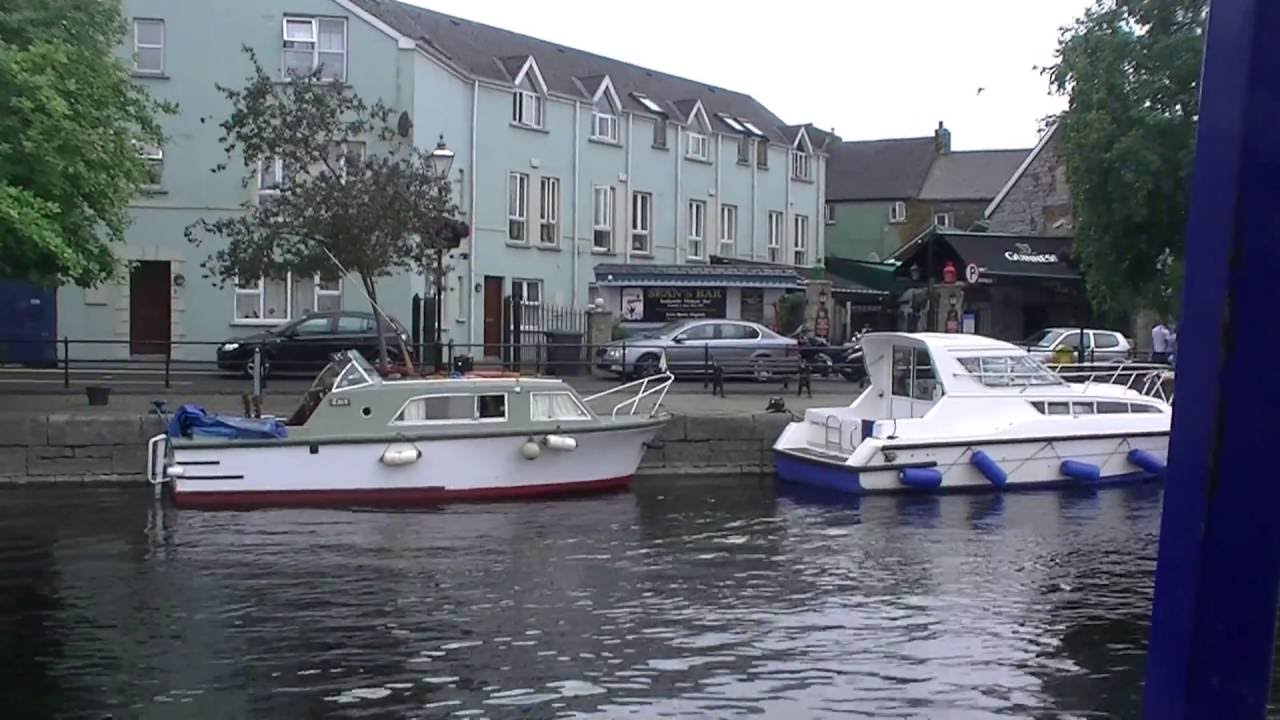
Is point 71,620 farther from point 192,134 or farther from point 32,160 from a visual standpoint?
point 192,134

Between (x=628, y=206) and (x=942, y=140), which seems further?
(x=942, y=140)

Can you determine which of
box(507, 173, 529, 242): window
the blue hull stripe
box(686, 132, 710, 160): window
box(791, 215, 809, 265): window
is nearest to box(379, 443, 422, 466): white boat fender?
the blue hull stripe

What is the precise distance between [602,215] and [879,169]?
2675cm

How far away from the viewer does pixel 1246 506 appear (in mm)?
2467

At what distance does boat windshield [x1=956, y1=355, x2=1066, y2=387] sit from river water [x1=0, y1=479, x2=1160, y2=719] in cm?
273

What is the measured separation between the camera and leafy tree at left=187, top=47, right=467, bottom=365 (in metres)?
23.6

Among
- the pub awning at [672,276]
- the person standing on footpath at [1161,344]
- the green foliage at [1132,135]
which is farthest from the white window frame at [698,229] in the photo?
the green foliage at [1132,135]

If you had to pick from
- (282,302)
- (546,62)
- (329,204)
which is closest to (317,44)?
(282,302)

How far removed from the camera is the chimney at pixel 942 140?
215 ft

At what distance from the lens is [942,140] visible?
6588 cm

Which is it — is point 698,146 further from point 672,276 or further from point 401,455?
point 401,455

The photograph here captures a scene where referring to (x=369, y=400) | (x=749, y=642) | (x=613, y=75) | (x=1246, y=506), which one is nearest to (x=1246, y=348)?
(x=1246, y=506)

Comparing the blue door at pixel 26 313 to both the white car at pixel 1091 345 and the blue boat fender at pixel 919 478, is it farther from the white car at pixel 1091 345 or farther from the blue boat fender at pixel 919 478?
the white car at pixel 1091 345

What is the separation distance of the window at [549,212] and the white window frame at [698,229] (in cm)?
647
